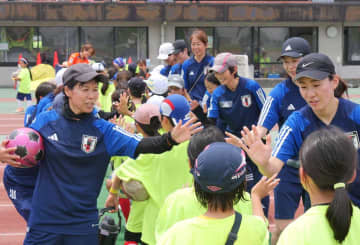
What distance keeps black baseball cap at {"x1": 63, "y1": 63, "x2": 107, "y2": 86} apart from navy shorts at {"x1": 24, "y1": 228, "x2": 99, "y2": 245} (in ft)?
3.58

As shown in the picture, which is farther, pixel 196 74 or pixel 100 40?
pixel 100 40

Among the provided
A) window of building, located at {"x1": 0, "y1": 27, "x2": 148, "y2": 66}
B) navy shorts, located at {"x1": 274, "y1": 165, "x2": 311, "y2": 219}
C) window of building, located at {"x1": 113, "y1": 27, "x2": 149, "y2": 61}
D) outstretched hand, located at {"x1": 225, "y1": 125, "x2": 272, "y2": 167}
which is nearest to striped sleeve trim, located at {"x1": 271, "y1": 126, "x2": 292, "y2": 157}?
outstretched hand, located at {"x1": 225, "y1": 125, "x2": 272, "y2": 167}

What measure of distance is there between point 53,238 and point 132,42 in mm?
30543

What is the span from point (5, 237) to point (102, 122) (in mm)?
3690

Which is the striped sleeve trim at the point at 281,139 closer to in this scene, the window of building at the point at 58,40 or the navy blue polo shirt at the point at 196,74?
the navy blue polo shirt at the point at 196,74

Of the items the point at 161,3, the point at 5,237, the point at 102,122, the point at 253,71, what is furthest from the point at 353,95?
the point at 102,122

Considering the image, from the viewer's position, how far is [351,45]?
1420 inches

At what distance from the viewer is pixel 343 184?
2789 mm

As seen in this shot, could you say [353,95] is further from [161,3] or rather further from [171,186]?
[171,186]

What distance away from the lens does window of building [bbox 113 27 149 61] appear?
3431 cm

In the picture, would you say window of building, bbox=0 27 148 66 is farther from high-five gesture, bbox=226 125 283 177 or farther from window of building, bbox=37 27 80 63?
high-five gesture, bbox=226 125 283 177

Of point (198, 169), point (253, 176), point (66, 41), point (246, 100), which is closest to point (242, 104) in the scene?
point (246, 100)

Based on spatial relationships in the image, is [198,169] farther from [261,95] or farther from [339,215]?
[261,95]

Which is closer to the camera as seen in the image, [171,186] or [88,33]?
[171,186]
